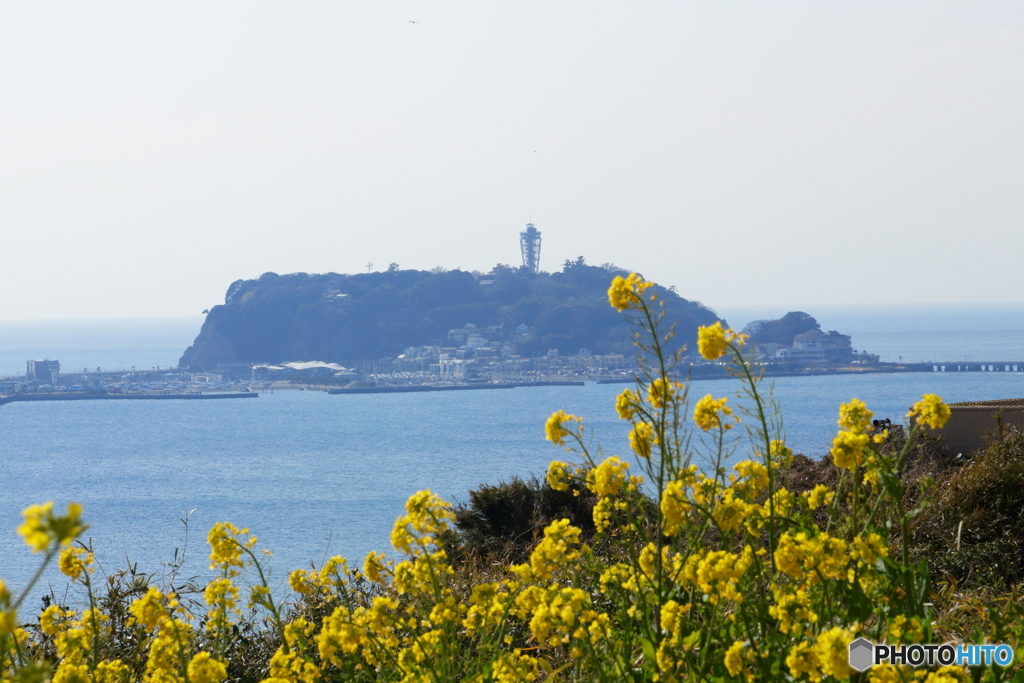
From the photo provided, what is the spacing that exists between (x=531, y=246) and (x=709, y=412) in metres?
138

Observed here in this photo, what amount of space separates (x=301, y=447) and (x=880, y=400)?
1653 inches

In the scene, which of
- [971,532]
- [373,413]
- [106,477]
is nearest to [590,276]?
[373,413]

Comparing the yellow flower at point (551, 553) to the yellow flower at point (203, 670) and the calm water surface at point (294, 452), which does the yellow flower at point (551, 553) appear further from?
the calm water surface at point (294, 452)

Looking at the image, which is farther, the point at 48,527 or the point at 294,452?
the point at 294,452

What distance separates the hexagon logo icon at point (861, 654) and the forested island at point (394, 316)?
10350 centimetres

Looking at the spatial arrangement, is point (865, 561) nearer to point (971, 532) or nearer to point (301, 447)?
point (971, 532)

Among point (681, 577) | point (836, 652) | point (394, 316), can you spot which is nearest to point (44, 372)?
point (394, 316)

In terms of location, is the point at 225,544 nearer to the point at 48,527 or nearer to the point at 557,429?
the point at 557,429

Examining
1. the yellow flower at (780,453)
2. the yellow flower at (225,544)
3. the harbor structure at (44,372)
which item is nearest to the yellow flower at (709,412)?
the yellow flower at (780,453)

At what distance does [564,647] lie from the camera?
149 inches

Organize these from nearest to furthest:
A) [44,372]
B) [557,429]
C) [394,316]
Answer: [557,429] → [44,372] → [394,316]

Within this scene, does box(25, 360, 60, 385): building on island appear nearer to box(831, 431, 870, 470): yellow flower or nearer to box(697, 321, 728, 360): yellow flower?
box(697, 321, 728, 360): yellow flower

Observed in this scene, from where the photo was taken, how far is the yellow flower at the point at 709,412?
237cm

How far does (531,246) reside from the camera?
140 meters
